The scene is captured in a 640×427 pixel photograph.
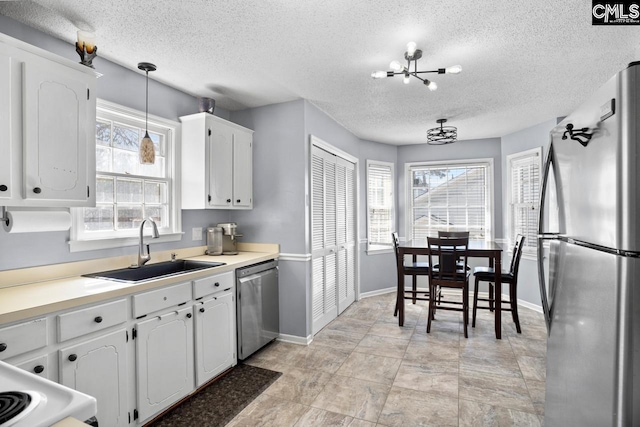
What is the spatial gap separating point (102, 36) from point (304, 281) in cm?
259

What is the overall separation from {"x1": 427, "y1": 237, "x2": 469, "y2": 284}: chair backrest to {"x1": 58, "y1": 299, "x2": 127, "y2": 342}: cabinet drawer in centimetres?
288

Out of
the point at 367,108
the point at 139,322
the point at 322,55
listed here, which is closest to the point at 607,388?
the point at 139,322

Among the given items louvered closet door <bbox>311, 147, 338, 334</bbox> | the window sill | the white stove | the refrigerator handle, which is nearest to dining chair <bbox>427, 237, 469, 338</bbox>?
louvered closet door <bbox>311, 147, 338, 334</bbox>

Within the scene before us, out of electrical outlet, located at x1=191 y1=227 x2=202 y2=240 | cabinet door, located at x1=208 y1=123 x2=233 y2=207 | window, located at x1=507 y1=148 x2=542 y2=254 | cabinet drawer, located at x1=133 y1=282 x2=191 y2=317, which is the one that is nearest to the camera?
cabinet drawer, located at x1=133 y1=282 x2=191 y2=317

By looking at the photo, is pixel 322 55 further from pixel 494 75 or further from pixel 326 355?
pixel 326 355

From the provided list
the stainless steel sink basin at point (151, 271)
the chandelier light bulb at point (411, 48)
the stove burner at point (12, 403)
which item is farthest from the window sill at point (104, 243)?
the chandelier light bulb at point (411, 48)

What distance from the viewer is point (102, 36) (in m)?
2.20

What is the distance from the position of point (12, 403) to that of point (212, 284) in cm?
189

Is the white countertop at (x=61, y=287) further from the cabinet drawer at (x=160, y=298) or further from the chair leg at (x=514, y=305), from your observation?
the chair leg at (x=514, y=305)

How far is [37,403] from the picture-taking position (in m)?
0.77

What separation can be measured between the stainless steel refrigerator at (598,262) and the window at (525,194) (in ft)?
12.0

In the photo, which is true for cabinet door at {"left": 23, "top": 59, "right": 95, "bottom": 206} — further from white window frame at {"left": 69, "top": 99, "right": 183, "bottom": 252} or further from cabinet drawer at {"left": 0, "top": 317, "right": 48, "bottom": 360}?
cabinet drawer at {"left": 0, "top": 317, "right": 48, "bottom": 360}

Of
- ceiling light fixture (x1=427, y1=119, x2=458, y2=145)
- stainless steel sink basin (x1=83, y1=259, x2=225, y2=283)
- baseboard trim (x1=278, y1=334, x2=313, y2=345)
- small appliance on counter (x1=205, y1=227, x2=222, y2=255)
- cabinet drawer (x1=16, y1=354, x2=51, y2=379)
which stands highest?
ceiling light fixture (x1=427, y1=119, x2=458, y2=145)

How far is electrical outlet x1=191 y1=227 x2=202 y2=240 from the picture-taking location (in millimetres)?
3309
